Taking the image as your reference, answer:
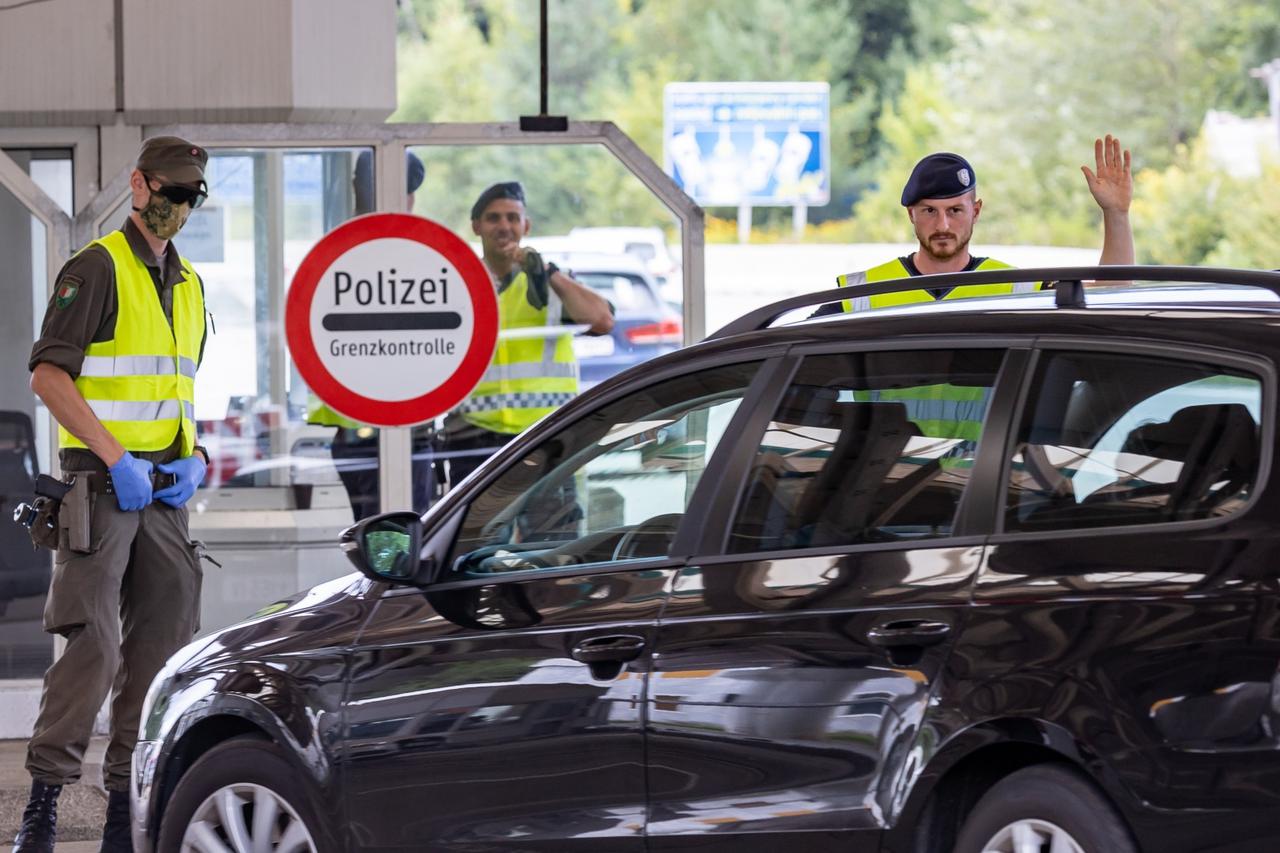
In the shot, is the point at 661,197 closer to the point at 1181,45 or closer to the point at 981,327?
the point at 981,327

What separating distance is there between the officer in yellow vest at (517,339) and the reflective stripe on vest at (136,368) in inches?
88.4

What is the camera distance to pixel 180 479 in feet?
20.1

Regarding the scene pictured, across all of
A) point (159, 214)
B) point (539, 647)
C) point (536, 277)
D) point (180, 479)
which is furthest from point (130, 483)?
point (536, 277)

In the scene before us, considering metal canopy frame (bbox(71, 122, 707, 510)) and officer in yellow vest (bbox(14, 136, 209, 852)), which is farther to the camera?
metal canopy frame (bbox(71, 122, 707, 510))

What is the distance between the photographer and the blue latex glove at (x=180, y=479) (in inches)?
240

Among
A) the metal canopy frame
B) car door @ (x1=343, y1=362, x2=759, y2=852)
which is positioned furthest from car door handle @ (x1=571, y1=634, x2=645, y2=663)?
the metal canopy frame

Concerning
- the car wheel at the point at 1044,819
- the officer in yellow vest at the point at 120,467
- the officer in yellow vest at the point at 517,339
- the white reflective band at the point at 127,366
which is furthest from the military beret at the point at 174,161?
the car wheel at the point at 1044,819

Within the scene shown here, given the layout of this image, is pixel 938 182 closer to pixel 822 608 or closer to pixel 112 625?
pixel 822 608

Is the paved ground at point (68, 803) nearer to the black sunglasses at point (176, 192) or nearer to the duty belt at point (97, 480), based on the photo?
the duty belt at point (97, 480)

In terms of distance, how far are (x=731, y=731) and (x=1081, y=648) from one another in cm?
73

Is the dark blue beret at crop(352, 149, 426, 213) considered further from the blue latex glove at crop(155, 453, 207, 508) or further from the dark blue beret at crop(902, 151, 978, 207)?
the dark blue beret at crop(902, 151, 978, 207)

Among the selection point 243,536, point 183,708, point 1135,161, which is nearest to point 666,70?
point 1135,161

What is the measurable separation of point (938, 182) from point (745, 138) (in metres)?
35.6

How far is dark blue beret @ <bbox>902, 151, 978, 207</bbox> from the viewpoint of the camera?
5.86 metres
